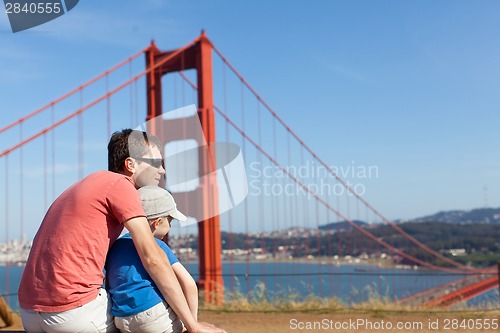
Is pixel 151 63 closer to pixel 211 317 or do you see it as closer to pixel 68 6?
pixel 68 6

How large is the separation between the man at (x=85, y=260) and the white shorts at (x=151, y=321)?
4 cm

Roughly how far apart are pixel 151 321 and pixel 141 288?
3.6 inches

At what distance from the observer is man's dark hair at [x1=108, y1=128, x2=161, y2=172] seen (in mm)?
1777

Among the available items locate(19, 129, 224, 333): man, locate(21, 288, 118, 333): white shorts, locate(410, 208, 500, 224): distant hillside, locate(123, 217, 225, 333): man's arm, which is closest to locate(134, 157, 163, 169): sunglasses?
locate(19, 129, 224, 333): man

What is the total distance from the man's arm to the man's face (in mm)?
213

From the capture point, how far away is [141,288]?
1.65 metres

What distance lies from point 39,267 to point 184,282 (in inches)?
15.4

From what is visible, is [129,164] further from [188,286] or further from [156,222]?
[188,286]

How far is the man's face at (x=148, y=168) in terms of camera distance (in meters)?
1.80

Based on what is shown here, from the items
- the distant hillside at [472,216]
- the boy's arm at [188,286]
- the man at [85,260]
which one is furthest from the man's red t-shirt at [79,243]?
the distant hillside at [472,216]

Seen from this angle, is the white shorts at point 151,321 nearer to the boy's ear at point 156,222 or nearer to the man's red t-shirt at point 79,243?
the man's red t-shirt at point 79,243

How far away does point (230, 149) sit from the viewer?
9453 millimetres

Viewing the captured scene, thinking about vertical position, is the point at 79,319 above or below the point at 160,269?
below

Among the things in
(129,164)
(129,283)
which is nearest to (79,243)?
(129,283)
